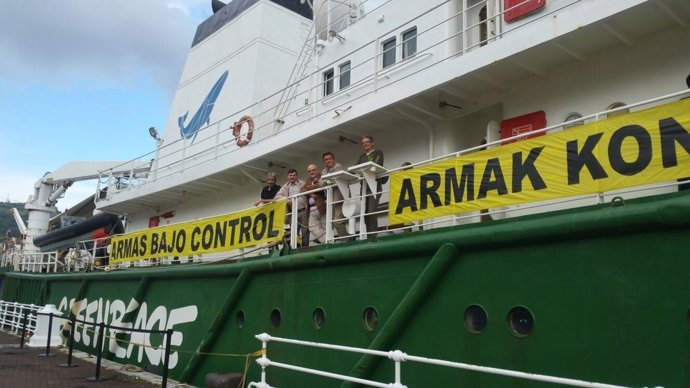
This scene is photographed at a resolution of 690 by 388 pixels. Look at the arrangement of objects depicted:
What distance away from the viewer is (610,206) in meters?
4.28

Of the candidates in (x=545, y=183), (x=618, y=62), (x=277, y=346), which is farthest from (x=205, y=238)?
(x=618, y=62)

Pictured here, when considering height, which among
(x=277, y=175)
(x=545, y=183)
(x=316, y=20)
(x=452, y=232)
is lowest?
(x=452, y=232)

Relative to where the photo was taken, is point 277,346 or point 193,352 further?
point 193,352

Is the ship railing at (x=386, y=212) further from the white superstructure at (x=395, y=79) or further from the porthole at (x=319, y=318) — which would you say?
the porthole at (x=319, y=318)

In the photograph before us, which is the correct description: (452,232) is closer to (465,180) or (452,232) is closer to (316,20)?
(465,180)

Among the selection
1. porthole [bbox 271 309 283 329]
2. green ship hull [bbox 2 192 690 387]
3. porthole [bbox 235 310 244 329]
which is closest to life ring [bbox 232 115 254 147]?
green ship hull [bbox 2 192 690 387]

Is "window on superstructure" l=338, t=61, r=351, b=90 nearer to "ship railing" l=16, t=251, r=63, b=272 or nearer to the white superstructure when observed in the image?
the white superstructure

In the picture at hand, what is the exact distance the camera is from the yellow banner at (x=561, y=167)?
4.25 m

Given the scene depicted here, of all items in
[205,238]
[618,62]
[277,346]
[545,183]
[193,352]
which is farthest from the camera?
[205,238]

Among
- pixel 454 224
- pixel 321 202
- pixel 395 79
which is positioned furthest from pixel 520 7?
pixel 321 202

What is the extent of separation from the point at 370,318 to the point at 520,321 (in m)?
1.73

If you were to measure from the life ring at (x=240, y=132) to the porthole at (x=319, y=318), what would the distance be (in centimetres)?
530

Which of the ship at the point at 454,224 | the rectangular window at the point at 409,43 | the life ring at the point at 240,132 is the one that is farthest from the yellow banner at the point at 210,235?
the rectangular window at the point at 409,43

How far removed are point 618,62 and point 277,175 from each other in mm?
6056
